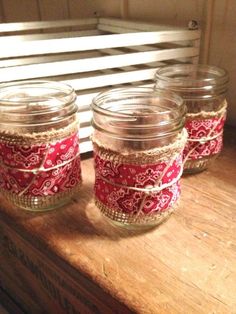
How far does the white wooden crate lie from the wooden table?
141 millimetres

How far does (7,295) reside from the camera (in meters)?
0.61

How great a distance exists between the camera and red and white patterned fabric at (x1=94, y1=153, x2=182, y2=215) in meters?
0.34

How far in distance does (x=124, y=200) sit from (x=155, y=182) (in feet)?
0.12

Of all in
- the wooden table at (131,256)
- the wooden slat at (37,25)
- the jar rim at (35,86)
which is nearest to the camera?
the wooden table at (131,256)

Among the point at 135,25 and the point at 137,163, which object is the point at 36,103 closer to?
the point at 137,163

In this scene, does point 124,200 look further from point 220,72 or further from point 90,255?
point 220,72

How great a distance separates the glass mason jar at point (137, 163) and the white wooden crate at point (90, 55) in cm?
10

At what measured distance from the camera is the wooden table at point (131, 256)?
12.2 inches

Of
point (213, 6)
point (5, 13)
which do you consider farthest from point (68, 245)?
point (5, 13)

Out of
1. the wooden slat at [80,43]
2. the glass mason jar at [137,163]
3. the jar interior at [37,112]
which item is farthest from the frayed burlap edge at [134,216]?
the wooden slat at [80,43]

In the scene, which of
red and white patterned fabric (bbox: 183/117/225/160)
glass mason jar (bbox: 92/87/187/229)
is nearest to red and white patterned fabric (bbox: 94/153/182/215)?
glass mason jar (bbox: 92/87/187/229)

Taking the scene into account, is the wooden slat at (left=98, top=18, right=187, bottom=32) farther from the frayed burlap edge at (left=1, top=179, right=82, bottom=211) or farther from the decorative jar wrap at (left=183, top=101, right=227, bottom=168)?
the frayed burlap edge at (left=1, top=179, right=82, bottom=211)

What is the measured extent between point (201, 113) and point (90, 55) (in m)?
0.31

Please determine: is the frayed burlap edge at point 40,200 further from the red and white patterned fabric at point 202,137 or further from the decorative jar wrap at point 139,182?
the red and white patterned fabric at point 202,137
